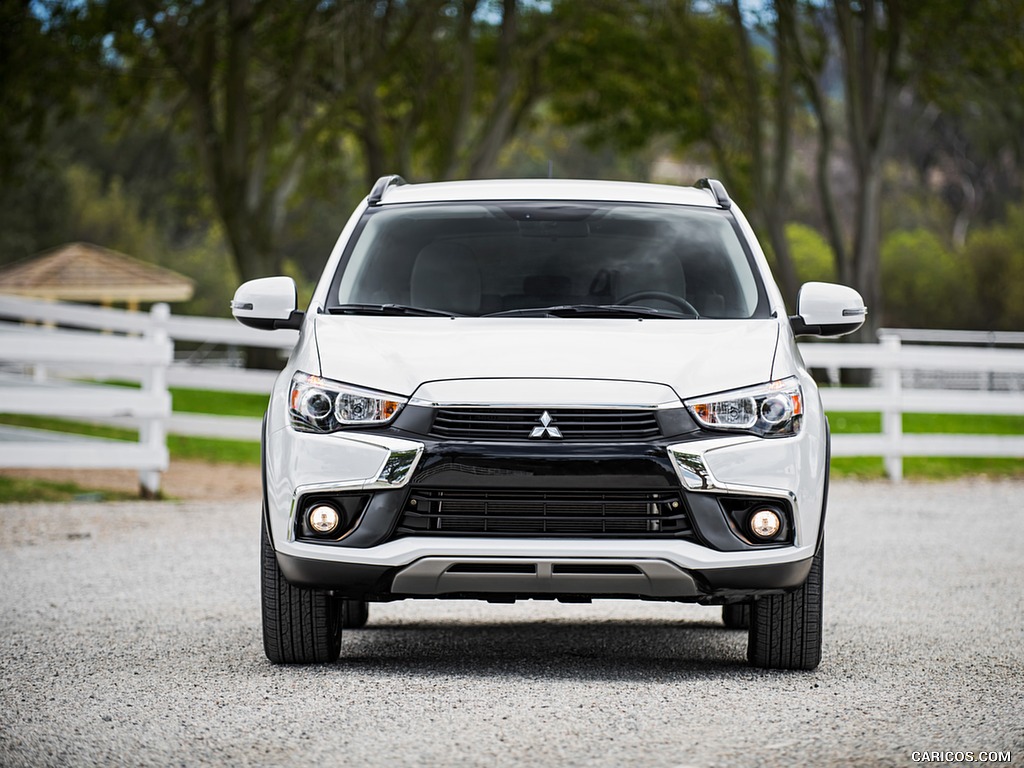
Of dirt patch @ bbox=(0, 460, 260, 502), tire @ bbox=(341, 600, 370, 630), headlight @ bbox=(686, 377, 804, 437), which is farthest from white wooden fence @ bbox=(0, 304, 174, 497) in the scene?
headlight @ bbox=(686, 377, 804, 437)

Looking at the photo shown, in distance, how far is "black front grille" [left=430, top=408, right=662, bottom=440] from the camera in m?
5.66

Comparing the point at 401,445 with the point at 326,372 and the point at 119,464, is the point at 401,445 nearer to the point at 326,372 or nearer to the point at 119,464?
the point at 326,372

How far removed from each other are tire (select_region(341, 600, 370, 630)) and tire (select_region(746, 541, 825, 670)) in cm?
213

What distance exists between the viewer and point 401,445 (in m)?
5.62

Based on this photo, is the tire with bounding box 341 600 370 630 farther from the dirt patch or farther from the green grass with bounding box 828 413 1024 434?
the green grass with bounding box 828 413 1024 434

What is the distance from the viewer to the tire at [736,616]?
7.73 meters

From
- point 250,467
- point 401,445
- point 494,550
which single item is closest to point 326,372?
point 401,445

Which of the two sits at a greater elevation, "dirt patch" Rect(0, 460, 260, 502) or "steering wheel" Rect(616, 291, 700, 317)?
"steering wheel" Rect(616, 291, 700, 317)

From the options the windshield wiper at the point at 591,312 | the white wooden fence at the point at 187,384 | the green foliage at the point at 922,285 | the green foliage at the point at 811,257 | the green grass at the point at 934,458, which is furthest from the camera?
the green foliage at the point at 811,257

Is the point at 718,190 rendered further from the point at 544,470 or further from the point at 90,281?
the point at 90,281

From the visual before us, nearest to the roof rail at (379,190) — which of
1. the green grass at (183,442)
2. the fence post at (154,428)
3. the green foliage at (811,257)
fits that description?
the fence post at (154,428)

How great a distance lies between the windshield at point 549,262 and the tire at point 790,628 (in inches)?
45.3

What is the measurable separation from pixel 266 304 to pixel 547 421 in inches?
61.1

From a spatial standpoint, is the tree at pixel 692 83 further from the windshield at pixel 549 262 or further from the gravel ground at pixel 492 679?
the windshield at pixel 549 262
